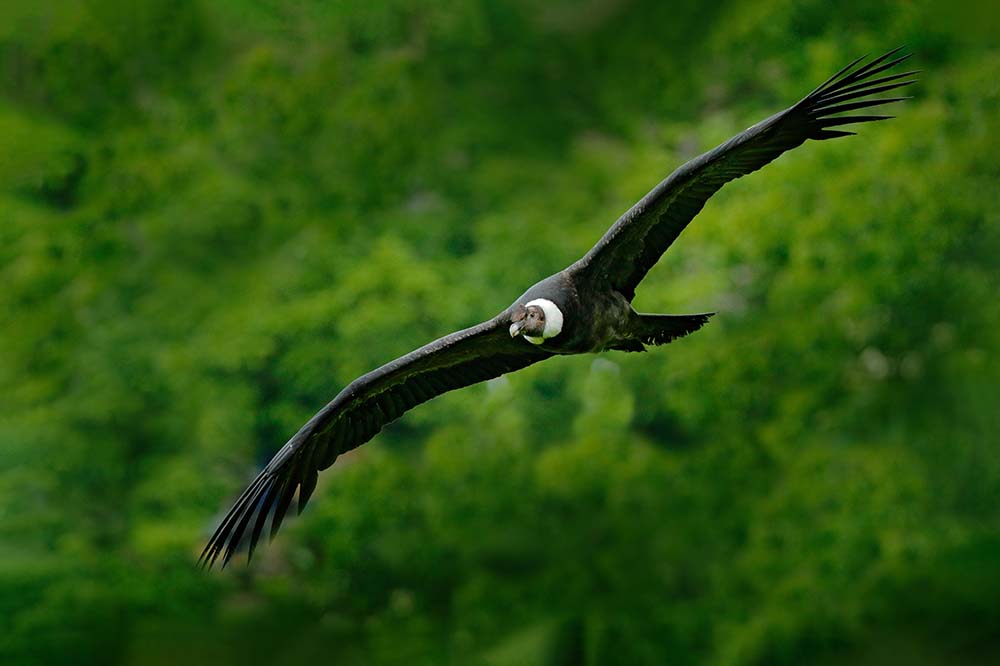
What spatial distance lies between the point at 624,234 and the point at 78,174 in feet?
50.9

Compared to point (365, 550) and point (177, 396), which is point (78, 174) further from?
point (365, 550)

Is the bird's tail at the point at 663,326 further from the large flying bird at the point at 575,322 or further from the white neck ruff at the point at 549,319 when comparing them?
the white neck ruff at the point at 549,319

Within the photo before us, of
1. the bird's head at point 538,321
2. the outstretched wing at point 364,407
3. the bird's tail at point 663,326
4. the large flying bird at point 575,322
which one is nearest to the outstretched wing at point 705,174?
the large flying bird at point 575,322

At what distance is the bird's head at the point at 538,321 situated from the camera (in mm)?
6605

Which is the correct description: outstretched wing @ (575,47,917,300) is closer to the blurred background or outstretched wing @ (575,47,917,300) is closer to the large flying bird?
the large flying bird

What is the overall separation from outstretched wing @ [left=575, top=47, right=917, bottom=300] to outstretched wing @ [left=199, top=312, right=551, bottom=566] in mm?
596

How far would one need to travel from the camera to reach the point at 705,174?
6617mm

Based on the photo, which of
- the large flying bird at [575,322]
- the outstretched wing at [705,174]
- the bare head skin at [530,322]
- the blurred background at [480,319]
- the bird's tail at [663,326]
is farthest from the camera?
the blurred background at [480,319]

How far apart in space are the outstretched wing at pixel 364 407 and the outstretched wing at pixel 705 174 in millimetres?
596

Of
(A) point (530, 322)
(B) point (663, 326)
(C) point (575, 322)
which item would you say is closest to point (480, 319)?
(B) point (663, 326)

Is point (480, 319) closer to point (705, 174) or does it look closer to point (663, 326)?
point (663, 326)

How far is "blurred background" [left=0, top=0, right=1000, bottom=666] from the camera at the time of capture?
16.7 metres

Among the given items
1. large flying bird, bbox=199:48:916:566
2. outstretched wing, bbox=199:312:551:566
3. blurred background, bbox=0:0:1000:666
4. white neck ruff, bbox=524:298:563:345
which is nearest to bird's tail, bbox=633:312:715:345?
large flying bird, bbox=199:48:916:566

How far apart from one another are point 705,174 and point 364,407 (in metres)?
2.31
